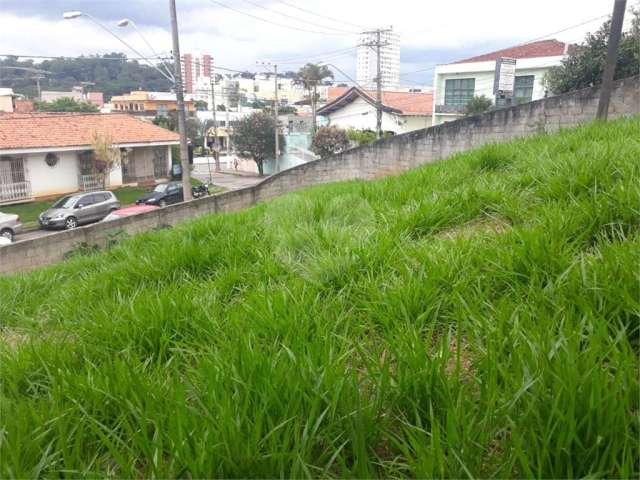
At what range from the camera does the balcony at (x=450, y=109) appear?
2783 centimetres

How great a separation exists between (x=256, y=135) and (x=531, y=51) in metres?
19.0

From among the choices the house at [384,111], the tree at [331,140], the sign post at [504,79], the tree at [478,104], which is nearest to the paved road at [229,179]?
the tree at [331,140]

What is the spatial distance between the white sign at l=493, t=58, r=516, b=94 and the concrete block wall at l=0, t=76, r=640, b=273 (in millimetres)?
12843

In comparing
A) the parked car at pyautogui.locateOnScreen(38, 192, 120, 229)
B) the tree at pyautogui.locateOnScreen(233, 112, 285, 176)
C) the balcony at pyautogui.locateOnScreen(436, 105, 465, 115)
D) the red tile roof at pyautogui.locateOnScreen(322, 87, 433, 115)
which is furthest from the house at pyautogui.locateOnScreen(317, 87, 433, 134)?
the parked car at pyautogui.locateOnScreen(38, 192, 120, 229)

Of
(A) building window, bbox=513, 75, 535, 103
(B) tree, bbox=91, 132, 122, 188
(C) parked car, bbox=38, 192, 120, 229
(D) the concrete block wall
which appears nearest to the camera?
(D) the concrete block wall

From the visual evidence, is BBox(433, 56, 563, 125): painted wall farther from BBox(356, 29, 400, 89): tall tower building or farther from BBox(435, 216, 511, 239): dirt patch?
BBox(435, 216, 511, 239): dirt patch

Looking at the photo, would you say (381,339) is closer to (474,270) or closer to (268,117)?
(474,270)

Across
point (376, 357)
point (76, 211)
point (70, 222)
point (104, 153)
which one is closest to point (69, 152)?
point (104, 153)

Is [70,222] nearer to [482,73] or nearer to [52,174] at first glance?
[52,174]

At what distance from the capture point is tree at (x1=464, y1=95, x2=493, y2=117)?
25.6 m

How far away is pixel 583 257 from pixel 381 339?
0.86 meters

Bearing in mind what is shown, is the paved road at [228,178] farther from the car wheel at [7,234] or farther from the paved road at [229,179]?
the car wheel at [7,234]

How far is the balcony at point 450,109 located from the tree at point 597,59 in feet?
44.8

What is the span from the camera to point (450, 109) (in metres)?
28.5
